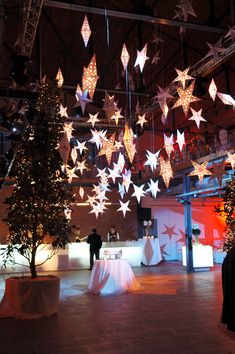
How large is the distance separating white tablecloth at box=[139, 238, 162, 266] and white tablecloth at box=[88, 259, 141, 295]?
271 inches

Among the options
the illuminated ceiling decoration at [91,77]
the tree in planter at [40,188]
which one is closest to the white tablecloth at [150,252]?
the tree in planter at [40,188]

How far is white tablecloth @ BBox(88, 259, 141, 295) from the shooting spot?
903 centimetres

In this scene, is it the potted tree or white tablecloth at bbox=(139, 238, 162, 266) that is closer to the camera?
the potted tree

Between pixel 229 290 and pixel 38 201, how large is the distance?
10.9 ft

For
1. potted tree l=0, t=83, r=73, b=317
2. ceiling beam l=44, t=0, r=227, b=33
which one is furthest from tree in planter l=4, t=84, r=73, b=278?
ceiling beam l=44, t=0, r=227, b=33

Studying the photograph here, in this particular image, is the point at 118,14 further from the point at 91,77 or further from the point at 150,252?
the point at 150,252

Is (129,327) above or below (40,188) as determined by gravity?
below

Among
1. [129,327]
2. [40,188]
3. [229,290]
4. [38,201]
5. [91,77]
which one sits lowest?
[129,327]

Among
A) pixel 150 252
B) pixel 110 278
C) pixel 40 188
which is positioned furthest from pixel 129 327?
pixel 150 252

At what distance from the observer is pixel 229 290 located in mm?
5020

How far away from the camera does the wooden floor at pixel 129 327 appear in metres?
4.66

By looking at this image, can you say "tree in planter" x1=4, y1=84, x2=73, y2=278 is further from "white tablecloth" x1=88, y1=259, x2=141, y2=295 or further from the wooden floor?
"white tablecloth" x1=88, y1=259, x2=141, y2=295

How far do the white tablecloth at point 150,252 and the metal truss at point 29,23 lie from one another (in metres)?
9.94

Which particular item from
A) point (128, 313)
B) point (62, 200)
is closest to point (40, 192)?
point (62, 200)
